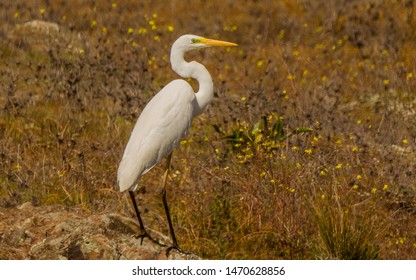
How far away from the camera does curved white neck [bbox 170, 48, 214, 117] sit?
6129 millimetres

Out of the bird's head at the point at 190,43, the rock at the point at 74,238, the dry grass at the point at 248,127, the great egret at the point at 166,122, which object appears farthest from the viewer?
the dry grass at the point at 248,127

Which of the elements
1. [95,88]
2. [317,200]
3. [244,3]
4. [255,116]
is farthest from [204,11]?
[317,200]

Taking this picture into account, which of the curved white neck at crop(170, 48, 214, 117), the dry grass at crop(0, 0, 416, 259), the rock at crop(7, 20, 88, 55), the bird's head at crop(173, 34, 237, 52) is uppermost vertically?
the bird's head at crop(173, 34, 237, 52)

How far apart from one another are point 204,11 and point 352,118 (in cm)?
433

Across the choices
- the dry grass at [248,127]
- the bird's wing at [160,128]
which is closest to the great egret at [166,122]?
the bird's wing at [160,128]

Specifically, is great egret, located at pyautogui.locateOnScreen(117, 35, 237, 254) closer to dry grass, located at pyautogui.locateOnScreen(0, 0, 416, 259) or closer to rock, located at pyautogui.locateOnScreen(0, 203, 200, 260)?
rock, located at pyautogui.locateOnScreen(0, 203, 200, 260)

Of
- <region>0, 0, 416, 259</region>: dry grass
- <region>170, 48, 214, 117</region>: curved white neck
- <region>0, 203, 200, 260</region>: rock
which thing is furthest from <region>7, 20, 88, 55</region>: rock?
<region>0, 203, 200, 260</region>: rock

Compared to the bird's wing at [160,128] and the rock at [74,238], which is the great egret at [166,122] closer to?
the bird's wing at [160,128]

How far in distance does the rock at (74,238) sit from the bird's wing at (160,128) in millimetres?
302

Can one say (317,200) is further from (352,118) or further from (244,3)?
(244,3)

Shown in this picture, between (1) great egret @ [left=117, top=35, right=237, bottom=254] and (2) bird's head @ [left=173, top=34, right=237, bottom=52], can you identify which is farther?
(2) bird's head @ [left=173, top=34, right=237, bottom=52]

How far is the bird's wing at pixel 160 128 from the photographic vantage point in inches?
233

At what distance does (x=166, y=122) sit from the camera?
6039 mm

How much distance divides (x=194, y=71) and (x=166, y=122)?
0.38 metres
